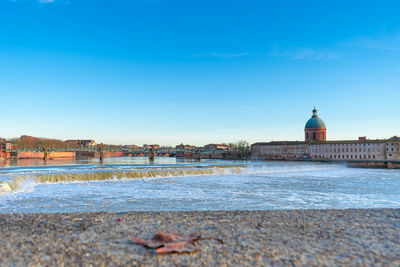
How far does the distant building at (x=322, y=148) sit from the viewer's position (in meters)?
99.7

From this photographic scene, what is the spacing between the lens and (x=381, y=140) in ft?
337

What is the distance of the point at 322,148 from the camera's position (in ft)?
373

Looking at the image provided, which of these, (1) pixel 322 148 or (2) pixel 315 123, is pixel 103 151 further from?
(2) pixel 315 123

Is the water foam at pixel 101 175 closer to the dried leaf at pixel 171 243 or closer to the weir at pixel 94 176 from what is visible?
the weir at pixel 94 176

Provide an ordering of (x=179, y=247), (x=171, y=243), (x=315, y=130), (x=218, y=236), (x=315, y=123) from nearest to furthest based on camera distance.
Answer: (x=179, y=247) → (x=171, y=243) → (x=218, y=236) → (x=315, y=130) → (x=315, y=123)

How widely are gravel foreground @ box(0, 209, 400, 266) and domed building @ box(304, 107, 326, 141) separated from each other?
117 meters

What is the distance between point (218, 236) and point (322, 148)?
114 metres

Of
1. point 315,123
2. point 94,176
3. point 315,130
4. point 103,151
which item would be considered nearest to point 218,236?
point 94,176

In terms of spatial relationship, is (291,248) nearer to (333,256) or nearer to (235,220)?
(333,256)

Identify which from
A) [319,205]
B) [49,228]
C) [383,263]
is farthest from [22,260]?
[319,205]

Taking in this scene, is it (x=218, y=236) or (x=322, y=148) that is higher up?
(x=322, y=148)

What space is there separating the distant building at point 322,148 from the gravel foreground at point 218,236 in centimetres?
9988

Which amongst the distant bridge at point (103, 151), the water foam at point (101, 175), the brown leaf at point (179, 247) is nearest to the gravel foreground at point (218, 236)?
the brown leaf at point (179, 247)

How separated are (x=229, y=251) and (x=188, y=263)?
3.67 ft
